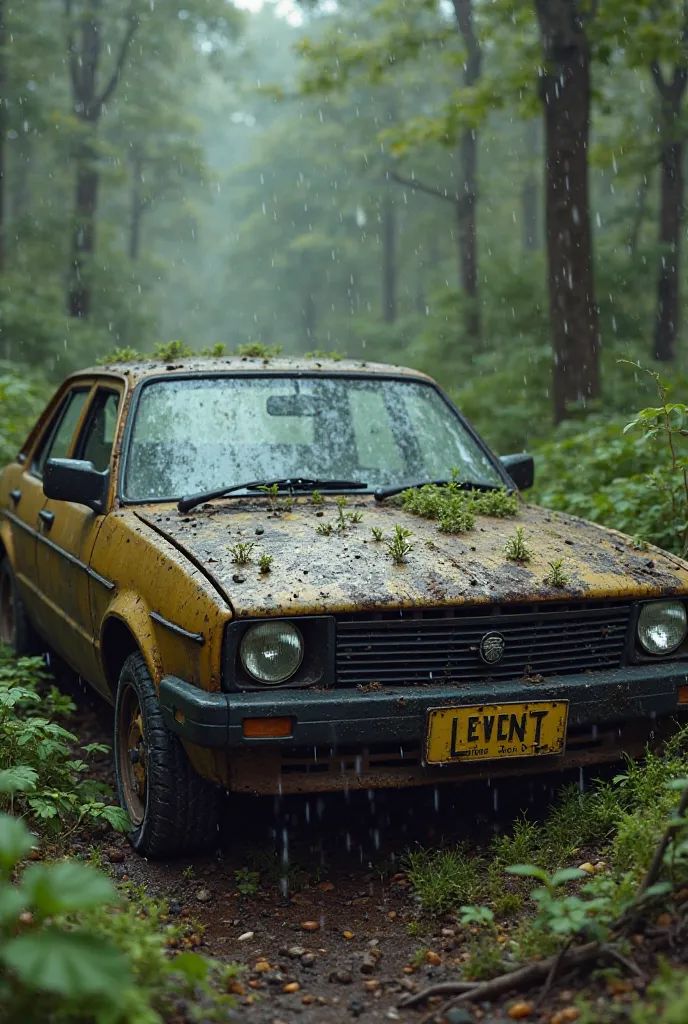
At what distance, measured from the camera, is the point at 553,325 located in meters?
11.0

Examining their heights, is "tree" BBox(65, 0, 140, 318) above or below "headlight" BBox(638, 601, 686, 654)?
above

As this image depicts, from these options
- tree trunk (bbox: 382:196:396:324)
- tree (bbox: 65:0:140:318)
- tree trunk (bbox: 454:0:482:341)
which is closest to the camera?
tree trunk (bbox: 454:0:482:341)

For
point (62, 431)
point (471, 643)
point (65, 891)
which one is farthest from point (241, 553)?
A: point (62, 431)

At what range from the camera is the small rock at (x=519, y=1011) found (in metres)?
2.75

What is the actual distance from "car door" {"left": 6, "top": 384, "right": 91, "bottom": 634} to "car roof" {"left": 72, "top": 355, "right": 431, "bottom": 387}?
12.6 inches

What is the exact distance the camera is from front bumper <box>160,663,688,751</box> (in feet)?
11.3

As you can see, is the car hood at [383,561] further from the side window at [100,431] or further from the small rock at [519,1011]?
the small rock at [519,1011]

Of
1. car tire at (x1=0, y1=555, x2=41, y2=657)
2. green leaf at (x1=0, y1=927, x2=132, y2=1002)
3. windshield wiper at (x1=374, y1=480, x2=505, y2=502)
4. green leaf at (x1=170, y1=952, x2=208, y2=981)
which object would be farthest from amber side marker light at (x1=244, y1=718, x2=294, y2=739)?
car tire at (x1=0, y1=555, x2=41, y2=657)

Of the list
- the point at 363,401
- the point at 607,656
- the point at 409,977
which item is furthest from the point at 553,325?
the point at 409,977

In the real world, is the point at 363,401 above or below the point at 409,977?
above

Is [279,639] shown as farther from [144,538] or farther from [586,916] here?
[586,916]

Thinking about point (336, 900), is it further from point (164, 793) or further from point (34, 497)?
point (34, 497)

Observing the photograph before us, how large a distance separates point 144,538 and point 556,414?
7.80 meters

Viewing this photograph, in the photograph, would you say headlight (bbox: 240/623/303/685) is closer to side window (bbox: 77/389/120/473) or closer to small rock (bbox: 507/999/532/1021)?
small rock (bbox: 507/999/532/1021)
